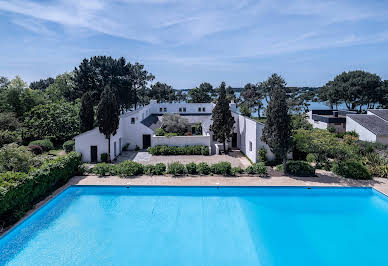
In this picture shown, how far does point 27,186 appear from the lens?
44.2 ft

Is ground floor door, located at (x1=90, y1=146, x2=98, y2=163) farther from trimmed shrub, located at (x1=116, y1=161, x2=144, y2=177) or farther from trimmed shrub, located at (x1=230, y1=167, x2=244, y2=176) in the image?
trimmed shrub, located at (x1=230, y1=167, x2=244, y2=176)

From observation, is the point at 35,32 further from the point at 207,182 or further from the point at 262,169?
the point at 262,169

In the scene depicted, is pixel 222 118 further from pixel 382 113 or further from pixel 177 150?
pixel 382 113

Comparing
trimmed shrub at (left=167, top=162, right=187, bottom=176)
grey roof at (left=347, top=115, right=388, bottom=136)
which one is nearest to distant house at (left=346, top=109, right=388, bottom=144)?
grey roof at (left=347, top=115, right=388, bottom=136)

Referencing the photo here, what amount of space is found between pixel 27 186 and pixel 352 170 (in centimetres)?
2078

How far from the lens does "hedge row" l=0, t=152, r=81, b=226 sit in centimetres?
1207

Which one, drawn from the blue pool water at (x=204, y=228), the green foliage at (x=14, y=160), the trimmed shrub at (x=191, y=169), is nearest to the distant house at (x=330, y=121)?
the blue pool water at (x=204, y=228)

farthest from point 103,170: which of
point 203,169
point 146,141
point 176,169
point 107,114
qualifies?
point 146,141

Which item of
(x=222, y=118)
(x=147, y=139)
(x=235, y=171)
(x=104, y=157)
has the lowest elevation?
(x=235, y=171)

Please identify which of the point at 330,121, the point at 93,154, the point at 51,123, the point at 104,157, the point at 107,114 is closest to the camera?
the point at 107,114

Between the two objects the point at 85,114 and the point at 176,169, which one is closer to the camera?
the point at 176,169

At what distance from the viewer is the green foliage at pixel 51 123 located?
28.9 meters

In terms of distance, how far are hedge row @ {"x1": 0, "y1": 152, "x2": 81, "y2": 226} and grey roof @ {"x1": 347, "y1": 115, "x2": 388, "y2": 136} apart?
29208 millimetres

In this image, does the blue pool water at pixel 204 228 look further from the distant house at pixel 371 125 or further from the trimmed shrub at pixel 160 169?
the distant house at pixel 371 125
